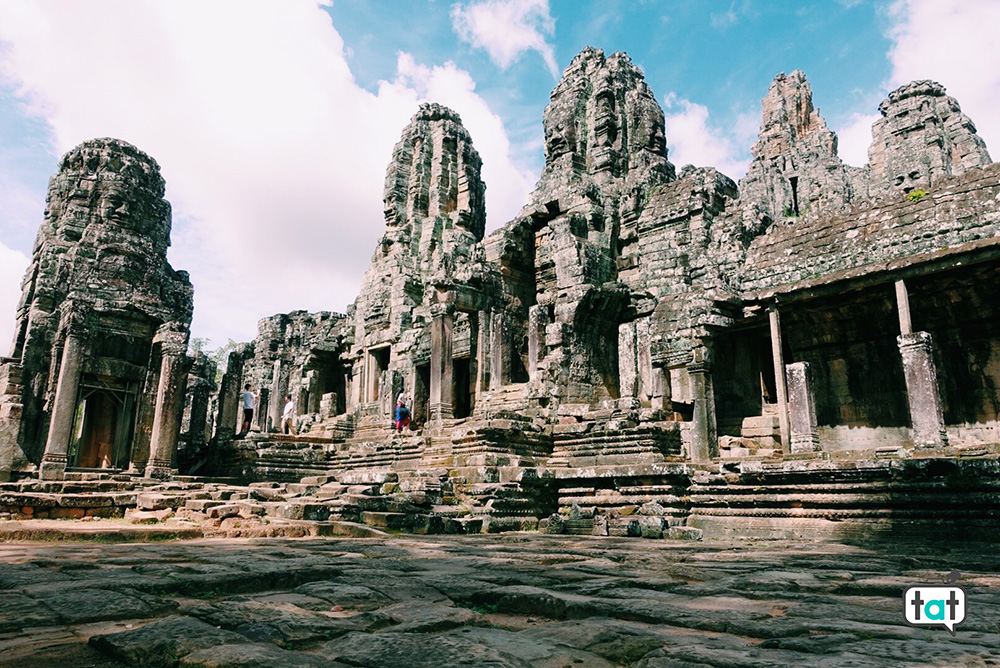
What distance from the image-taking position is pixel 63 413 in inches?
564

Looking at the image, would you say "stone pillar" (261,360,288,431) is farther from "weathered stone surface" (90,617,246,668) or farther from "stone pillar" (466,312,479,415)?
"weathered stone surface" (90,617,246,668)

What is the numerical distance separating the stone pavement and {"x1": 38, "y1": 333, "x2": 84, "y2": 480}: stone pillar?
10356mm

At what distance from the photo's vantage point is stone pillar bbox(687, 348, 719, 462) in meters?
12.5

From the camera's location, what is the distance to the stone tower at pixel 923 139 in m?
29.5

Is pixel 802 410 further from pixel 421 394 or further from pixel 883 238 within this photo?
pixel 421 394

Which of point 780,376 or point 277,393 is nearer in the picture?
point 780,376

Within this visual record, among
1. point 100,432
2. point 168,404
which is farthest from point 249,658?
point 100,432

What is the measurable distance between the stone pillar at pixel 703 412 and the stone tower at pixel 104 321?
38.2 feet

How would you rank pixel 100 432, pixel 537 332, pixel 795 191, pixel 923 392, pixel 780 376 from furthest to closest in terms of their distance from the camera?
pixel 795 191
pixel 537 332
pixel 100 432
pixel 780 376
pixel 923 392

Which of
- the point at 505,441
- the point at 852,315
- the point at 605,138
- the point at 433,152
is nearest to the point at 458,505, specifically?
the point at 505,441

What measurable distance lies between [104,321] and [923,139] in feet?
109

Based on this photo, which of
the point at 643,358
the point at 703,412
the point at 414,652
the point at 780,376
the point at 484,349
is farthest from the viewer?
the point at 484,349

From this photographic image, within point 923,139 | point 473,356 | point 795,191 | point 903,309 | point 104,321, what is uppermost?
point 795,191

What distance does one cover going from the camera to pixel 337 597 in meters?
3.24
